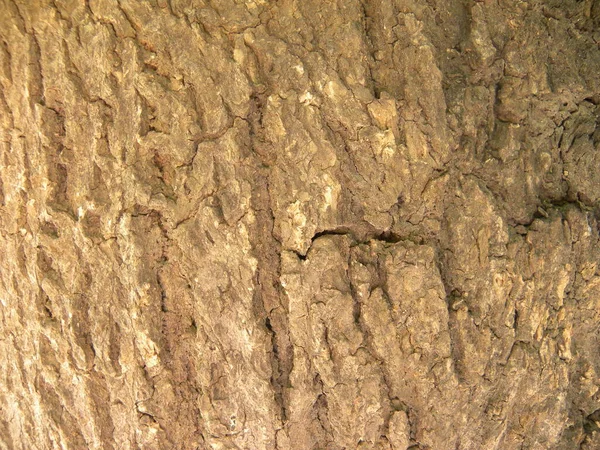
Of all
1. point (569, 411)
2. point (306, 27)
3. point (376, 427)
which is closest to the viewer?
point (306, 27)

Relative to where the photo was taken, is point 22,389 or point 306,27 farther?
point 22,389

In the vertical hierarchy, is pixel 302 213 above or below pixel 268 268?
above

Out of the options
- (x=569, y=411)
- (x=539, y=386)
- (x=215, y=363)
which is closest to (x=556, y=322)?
(x=539, y=386)

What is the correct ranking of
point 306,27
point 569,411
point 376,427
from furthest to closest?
point 569,411 < point 376,427 < point 306,27

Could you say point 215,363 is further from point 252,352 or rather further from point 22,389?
point 22,389

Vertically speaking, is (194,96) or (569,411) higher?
(194,96)

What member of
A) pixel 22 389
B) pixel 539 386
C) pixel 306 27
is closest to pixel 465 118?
pixel 306 27

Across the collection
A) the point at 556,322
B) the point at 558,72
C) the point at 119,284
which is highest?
the point at 558,72
